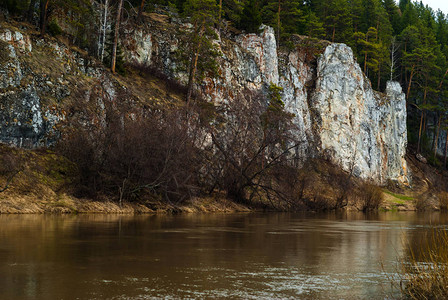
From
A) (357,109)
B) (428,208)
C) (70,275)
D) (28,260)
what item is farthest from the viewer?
(357,109)

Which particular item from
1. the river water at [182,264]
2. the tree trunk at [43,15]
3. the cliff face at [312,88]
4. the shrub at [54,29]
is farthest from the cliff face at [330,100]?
the river water at [182,264]

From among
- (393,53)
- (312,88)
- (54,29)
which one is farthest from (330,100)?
(54,29)

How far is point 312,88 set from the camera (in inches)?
2822

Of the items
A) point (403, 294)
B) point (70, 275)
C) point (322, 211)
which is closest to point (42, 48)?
point (322, 211)

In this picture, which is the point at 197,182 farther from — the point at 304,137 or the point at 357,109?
the point at 357,109

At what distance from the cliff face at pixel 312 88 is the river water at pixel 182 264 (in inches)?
991

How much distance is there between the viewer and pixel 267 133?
42.6 m

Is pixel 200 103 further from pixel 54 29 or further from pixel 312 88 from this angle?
pixel 312 88

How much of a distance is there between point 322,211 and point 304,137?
59.2 ft

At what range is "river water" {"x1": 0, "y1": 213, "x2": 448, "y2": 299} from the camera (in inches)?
354

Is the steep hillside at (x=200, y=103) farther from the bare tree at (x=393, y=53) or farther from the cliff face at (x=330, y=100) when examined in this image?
the bare tree at (x=393, y=53)

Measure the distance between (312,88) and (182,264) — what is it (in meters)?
62.3

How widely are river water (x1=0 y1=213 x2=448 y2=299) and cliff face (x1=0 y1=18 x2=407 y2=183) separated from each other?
25.2 metres

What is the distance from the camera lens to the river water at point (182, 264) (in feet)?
29.5
